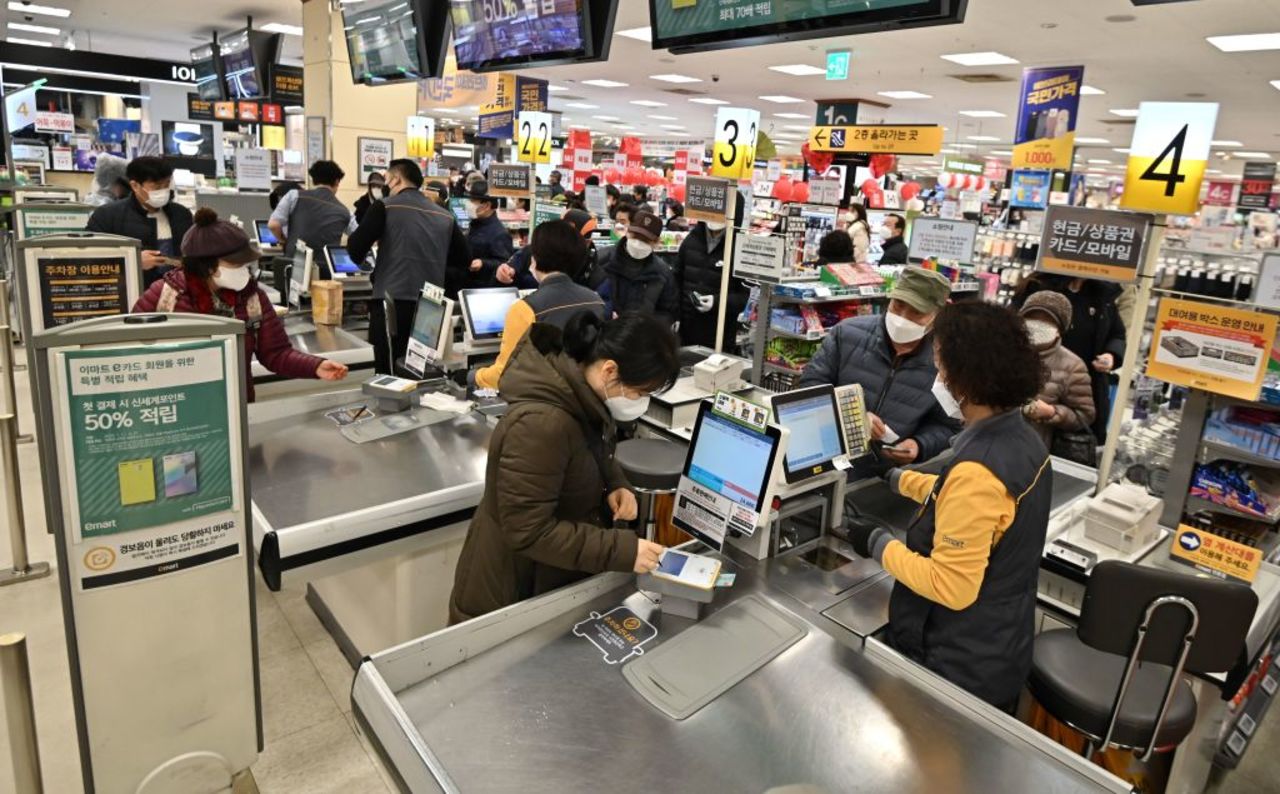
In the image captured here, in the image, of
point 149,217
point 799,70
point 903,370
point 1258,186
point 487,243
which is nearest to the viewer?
point 903,370

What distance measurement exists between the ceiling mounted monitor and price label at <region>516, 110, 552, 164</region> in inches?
157

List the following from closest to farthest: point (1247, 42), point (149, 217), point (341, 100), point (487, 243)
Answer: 1. point (149, 217)
2. point (487, 243)
3. point (1247, 42)
4. point (341, 100)

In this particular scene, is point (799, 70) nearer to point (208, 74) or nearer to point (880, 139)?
point (880, 139)

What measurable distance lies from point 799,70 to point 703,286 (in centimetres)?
723

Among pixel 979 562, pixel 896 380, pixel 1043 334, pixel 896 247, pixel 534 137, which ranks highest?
pixel 534 137

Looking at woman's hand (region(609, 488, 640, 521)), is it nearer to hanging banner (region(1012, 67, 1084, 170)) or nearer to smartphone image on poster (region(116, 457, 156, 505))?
smartphone image on poster (region(116, 457, 156, 505))

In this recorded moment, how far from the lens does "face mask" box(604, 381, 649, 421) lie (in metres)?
2.00

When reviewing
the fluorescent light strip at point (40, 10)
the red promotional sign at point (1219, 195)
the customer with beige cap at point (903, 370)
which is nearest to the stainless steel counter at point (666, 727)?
the customer with beige cap at point (903, 370)

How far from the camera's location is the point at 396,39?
582 centimetres

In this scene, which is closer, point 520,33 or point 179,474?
point 179,474

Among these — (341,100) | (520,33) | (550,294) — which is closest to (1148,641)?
(550,294)

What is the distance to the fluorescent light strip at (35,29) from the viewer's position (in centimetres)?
1256

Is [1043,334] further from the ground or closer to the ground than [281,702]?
further from the ground

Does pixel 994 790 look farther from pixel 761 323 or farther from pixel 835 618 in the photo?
pixel 761 323
